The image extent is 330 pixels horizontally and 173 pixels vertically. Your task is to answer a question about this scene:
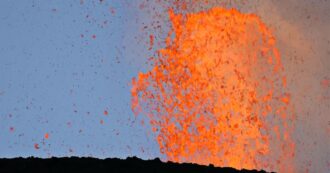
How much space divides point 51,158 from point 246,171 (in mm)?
5456

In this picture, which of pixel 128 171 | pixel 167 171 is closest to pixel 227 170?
pixel 167 171

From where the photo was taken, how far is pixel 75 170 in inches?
618

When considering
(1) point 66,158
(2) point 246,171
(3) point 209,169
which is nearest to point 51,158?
(1) point 66,158

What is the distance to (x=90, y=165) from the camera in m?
16.0

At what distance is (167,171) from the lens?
1625cm

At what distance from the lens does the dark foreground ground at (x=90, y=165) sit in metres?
15.7

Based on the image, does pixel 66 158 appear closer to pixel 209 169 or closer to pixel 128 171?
pixel 128 171

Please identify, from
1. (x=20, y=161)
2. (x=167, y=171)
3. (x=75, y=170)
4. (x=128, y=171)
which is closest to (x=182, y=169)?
(x=167, y=171)

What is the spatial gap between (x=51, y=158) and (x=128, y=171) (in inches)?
83.6

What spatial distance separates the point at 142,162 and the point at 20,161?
321 centimetres

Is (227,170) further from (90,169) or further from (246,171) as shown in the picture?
(90,169)

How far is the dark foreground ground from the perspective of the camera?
51.4 feet

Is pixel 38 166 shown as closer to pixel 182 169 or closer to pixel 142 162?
pixel 142 162

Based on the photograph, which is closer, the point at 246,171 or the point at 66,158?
the point at 66,158
